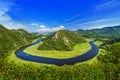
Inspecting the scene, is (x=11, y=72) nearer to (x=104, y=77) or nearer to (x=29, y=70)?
(x=29, y=70)

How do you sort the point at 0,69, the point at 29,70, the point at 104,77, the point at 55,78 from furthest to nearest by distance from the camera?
1. the point at 29,70
2. the point at 55,78
3. the point at 0,69
4. the point at 104,77

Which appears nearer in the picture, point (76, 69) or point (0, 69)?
point (0, 69)

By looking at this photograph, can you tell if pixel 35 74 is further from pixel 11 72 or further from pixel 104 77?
pixel 104 77

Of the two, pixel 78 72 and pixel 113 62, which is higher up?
pixel 113 62

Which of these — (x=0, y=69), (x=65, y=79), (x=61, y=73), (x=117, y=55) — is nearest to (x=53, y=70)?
(x=61, y=73)

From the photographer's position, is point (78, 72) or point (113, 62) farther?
point (78, 72)

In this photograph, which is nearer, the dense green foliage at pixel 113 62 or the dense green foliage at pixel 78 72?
the dense green foliage at pixel 113 62

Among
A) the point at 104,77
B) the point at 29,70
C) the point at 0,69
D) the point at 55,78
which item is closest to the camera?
the point at 104,77

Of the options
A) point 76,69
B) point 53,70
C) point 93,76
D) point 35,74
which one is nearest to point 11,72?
point 35,74

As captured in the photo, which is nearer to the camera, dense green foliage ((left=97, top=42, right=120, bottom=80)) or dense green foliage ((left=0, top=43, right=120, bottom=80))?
dense green foliage ((left=97, top=42, right=120, bottom=80))

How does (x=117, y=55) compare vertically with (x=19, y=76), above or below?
above
